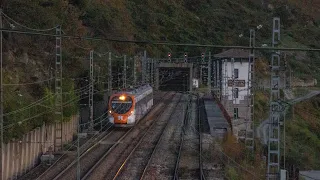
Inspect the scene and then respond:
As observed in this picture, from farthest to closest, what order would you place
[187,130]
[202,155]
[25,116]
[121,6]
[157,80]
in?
1. [121,6]
2. [157,80]
3. [187,130]
4. [202,155]
5. [25,116]

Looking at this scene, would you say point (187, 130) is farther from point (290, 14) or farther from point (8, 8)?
point (290, 14)

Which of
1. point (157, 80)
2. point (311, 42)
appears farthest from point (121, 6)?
point (311, 42)

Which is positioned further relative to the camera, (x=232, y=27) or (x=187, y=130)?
(x=232, y=27)

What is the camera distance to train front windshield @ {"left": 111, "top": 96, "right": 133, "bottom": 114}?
28.5 metres

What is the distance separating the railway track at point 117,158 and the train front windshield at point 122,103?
1401 mm

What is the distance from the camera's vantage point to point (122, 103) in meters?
28.5

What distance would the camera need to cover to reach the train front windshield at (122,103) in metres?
28.5

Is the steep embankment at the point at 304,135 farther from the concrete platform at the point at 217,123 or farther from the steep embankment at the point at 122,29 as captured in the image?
the steep embankment at the point at 122,29

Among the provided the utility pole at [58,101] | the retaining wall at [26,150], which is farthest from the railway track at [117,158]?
the retaining wall at [26,150]

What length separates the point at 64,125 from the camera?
2611cm

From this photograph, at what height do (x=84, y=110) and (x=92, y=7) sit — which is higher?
(x=92, y=7)

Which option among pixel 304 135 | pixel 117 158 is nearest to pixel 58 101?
pixel 117 158

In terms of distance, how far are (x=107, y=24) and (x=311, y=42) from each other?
160ft

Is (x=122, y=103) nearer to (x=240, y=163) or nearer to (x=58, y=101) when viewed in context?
(x=58, y=101)
